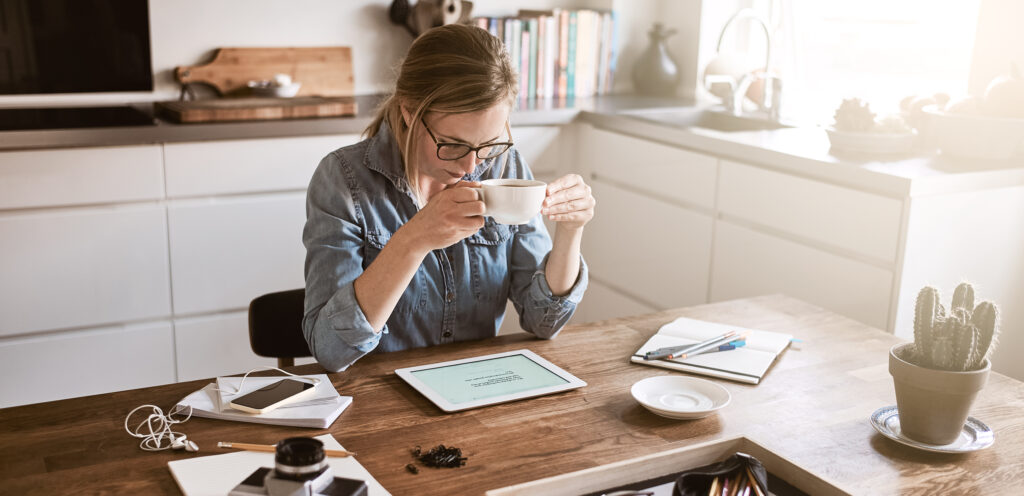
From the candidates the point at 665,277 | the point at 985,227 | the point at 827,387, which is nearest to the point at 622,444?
the point at 827,387

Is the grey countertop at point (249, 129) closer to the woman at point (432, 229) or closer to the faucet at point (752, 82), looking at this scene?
the faucet at point (752, 82)

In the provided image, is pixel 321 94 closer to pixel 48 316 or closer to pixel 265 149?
pixel 265 149

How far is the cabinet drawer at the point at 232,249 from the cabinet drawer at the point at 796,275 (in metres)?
1.35

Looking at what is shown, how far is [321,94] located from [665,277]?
4.66 ft

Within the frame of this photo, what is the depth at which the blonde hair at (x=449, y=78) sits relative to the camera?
153cm

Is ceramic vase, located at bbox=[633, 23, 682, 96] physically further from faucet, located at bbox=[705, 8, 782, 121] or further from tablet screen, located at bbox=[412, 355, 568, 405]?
tablet screen, located at bbox=[412, 355, 568, 405]

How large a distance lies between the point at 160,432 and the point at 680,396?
0.70 metres

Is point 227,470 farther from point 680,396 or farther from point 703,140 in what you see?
point 703,140

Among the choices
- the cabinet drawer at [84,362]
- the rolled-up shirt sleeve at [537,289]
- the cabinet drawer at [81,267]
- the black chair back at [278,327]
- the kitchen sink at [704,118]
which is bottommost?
the cabinet drawer at [84,362]

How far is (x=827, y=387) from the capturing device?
1.40 m

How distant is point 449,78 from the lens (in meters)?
1.54

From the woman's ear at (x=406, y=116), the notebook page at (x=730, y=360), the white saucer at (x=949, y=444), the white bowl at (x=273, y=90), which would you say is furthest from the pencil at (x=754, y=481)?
the white bowl at (x=273, y=90)

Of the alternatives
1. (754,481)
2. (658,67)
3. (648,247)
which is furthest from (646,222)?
(754,481)

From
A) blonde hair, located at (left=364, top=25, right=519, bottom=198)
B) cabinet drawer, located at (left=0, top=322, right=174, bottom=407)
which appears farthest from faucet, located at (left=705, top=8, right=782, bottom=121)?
cabinet drawer, located at (left=0, top=322, right=174, bottom=407)
